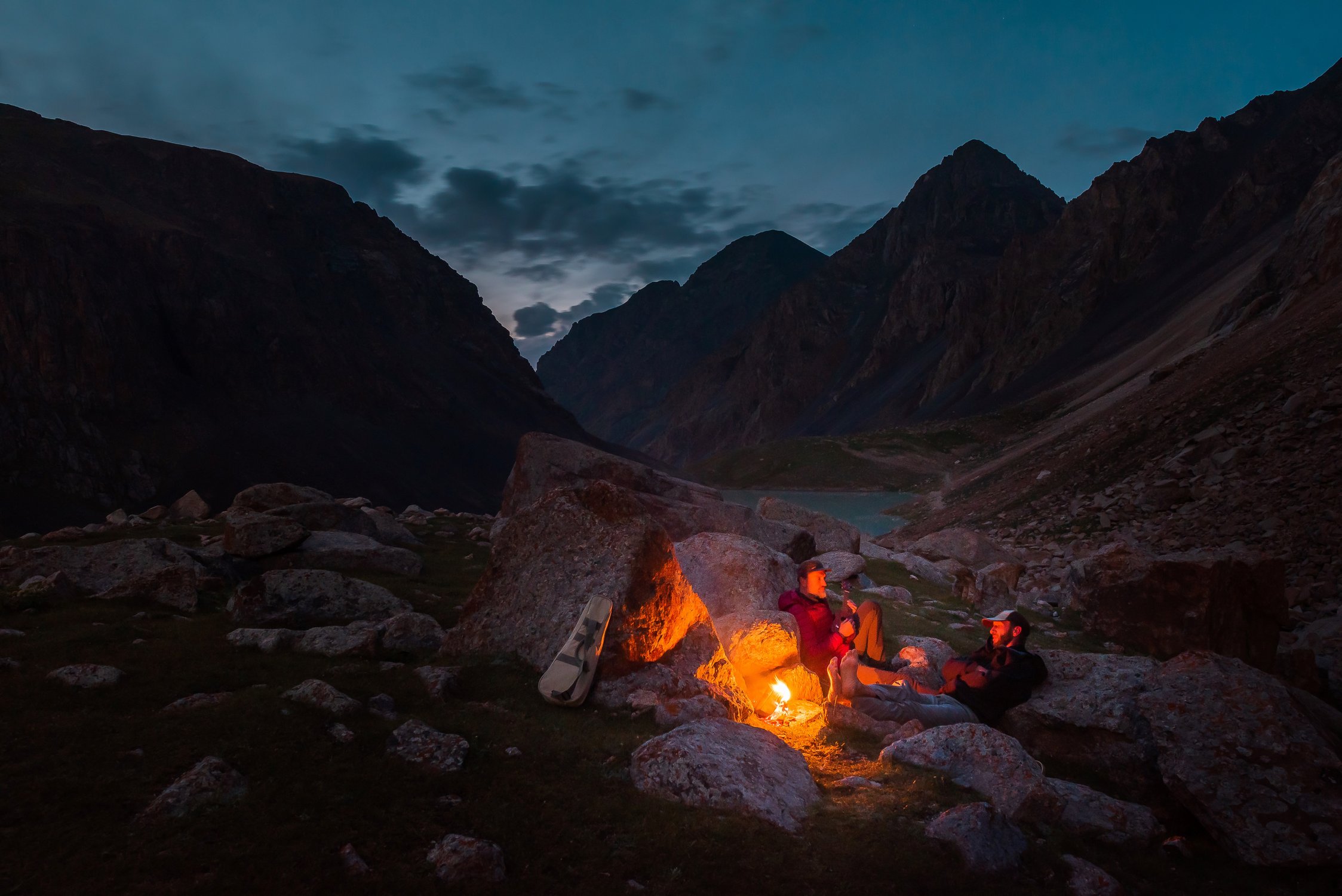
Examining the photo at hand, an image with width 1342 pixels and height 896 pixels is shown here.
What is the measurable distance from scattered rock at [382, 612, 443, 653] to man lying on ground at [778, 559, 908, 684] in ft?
18.4

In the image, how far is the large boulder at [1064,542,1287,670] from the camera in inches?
525

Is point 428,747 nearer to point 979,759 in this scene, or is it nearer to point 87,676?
point 87,676

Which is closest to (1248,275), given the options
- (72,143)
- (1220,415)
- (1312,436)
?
(1220,415)

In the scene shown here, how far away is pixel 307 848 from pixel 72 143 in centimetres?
11902

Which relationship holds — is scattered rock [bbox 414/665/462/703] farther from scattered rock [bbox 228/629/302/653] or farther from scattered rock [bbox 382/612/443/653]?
scattered rock [bbox 228/629/302/653]

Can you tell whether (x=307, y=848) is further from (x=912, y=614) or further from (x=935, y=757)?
(x=912, y=614)

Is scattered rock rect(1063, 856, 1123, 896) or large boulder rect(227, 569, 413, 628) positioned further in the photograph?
large boulder rect(227, 569, 413, 628)

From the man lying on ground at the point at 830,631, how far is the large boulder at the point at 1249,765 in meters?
3.88

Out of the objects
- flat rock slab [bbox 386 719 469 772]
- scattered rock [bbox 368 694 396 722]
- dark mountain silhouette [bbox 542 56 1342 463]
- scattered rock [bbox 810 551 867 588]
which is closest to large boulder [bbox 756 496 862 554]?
scattered rock [bbox 810 551 867 588]

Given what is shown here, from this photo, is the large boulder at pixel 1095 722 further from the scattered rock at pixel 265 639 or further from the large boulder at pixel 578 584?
the scattered rock at pixel 265 639

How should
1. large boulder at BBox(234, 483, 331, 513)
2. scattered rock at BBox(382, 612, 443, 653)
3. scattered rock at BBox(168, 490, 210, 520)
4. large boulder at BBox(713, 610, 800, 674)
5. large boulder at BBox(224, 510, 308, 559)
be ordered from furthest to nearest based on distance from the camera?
scattered rock at BBox(168, 490, 210, 520)
large boulder at BBox(234, 483, 331, 513)
large boulder at BBox(224, 510, 308, 559)
large boulder at BBox(713, 610, 800, 674)
scattered rock at BBox(382, 612, 443, 653)

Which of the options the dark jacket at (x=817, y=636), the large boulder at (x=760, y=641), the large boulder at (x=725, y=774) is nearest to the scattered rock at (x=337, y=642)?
the large boulder at (x=725, y=774)

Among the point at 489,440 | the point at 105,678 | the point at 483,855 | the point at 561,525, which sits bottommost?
the point at 483,855

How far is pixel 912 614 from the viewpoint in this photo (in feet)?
59.5
